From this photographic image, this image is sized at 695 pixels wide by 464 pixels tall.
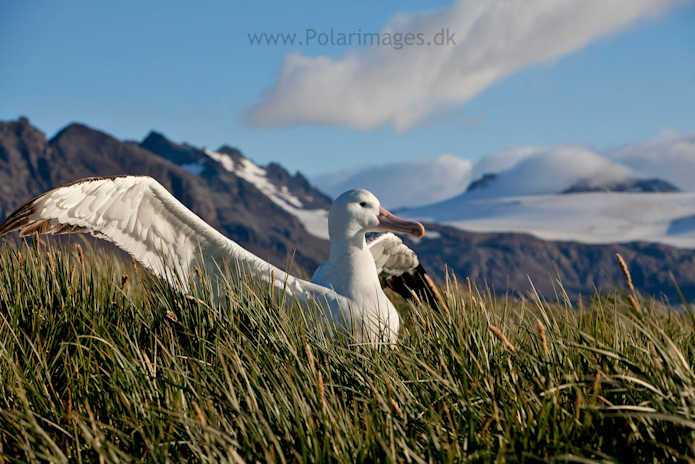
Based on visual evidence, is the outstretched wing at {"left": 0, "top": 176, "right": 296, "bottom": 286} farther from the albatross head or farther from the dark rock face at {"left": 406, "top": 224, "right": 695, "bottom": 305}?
the dark rock face at {"left": 406, "top": 224, "right": 695, "bottom": 305}

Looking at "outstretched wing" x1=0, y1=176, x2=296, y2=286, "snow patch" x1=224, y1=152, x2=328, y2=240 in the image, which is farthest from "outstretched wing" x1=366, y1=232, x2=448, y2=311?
"snow patch" x1=224, y1=152, x2=328, y2=240

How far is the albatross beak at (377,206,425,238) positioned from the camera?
4.04m

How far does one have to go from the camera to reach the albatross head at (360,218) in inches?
156

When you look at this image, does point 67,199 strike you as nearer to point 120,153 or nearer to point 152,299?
point 152,299

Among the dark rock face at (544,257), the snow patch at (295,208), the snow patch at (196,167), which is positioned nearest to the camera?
the dark rock face at (544,257)

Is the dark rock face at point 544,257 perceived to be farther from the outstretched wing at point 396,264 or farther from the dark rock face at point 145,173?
the outstretched wing at point 396,264

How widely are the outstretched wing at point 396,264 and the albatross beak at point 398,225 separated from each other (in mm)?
865

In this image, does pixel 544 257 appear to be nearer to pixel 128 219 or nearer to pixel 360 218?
pixel 360 218

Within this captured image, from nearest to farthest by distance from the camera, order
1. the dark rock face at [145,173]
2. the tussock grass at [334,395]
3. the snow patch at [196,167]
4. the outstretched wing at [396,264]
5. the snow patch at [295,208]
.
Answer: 1. the tussock grass at [334,395]
2. the outstretched wing at [396,264]
3. the dark rock face at [145,173]
4. the snow patch at [295,208]
5. the snow patch at [196,167]

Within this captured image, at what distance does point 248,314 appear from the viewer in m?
2.57

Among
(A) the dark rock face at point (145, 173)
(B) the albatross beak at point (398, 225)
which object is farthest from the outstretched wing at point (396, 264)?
(A) the dark rock face at point (145, 173)

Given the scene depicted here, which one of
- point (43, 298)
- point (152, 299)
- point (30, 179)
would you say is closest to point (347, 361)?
point (152, 299)

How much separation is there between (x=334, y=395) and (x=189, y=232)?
2.10 m

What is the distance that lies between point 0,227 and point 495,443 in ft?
9.68
